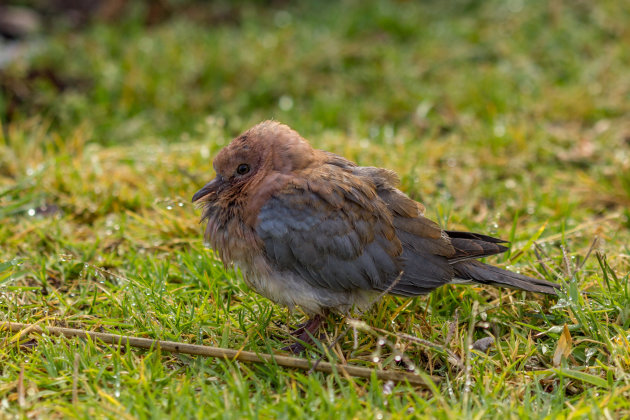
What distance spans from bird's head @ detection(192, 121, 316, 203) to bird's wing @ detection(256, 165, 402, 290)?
5.1 inches

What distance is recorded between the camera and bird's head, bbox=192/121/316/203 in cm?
321

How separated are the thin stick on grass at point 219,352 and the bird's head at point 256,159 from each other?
723 mm

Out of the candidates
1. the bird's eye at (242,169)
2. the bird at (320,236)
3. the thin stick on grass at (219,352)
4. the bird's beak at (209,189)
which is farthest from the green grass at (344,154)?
the bird's eye at (242,169)

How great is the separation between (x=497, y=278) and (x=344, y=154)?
1.95 meters

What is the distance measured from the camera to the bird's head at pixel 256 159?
A: 10.5ft

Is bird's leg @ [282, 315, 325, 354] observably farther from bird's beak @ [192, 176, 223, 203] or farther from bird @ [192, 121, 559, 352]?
bird's beak @ [192, 176, 223, 203]

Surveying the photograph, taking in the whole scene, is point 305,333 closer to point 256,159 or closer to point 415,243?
point 415,243

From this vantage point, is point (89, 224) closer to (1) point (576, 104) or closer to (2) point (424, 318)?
(2) point (424, 318)

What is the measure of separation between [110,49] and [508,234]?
4.54m

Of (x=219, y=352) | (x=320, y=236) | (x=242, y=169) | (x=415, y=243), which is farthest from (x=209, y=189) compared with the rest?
(x=415, y=243)

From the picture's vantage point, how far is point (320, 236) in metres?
3.04

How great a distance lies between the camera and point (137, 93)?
20.2 feet

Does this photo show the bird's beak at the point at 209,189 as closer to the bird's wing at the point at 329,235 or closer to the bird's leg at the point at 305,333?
the bird's wing at the point at 329,235

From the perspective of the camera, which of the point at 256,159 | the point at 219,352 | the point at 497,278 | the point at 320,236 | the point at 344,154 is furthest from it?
the point at 344,154
